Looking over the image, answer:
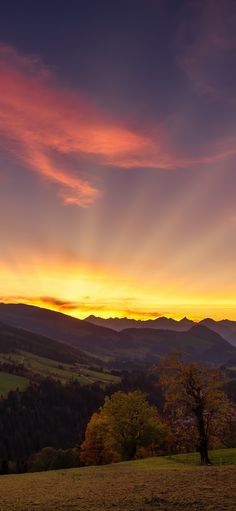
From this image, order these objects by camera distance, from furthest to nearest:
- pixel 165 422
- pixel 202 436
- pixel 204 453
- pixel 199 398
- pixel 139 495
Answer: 1. pixel 165 422
2. pixel 199 398
3. pixel 202 436
4. pixel 204 453
5. pixel 139 495

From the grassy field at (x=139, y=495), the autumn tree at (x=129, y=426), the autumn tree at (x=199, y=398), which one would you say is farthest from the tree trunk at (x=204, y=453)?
the autumn tree at (x=129, y=426)

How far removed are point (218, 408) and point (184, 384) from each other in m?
5.50

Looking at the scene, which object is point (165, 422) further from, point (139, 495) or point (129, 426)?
point (139, 495)

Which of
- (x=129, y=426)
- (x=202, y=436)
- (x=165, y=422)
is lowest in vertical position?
(x=165, y=422)

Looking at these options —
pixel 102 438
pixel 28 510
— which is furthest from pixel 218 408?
pixel 102 438

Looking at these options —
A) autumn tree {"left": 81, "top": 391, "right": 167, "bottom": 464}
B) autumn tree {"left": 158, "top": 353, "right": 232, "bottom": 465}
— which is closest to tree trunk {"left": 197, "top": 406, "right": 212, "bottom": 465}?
autumn tree {"left": 158, "top": 353, "right": 232, "bottom": 465}

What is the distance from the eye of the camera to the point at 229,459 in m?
60.3

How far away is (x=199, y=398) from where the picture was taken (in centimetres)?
6012

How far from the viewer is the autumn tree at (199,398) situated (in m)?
59.7

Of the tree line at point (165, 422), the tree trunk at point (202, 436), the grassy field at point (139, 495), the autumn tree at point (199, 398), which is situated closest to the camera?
the grassy field at point (139, 495)

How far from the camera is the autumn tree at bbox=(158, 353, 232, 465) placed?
196 ft

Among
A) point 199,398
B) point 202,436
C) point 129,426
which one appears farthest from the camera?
point 129,426

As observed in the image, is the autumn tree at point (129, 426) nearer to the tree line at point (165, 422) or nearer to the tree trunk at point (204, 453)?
the tree line at point (165, 422)

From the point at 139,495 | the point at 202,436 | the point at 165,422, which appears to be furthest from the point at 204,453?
the point at 165,422
